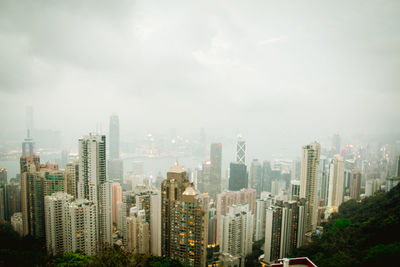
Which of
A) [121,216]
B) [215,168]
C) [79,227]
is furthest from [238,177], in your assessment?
[79,227]

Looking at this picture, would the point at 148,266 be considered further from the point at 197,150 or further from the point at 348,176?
the point at 348,176

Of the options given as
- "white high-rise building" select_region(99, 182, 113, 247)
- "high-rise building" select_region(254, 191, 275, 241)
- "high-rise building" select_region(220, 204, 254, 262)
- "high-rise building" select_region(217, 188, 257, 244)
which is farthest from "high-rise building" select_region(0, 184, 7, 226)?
"high-rise building" select_region(254, 191, 275, 241)

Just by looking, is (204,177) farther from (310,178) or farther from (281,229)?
(281,229)

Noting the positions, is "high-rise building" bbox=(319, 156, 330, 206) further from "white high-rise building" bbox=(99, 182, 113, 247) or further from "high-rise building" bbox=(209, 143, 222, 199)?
"white high-rise building" bbox=(99, 182, 113, 247)

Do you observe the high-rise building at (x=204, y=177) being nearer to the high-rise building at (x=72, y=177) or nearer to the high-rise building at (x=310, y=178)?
the high-rise building at (x=310, y=178)

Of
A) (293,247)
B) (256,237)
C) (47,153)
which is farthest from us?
(256,237)

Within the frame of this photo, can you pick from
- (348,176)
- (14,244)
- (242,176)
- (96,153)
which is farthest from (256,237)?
(14,244)

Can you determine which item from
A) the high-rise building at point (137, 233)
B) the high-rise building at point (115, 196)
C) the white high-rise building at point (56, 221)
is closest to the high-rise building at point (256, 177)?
the high-rise building at point (115, 196)
